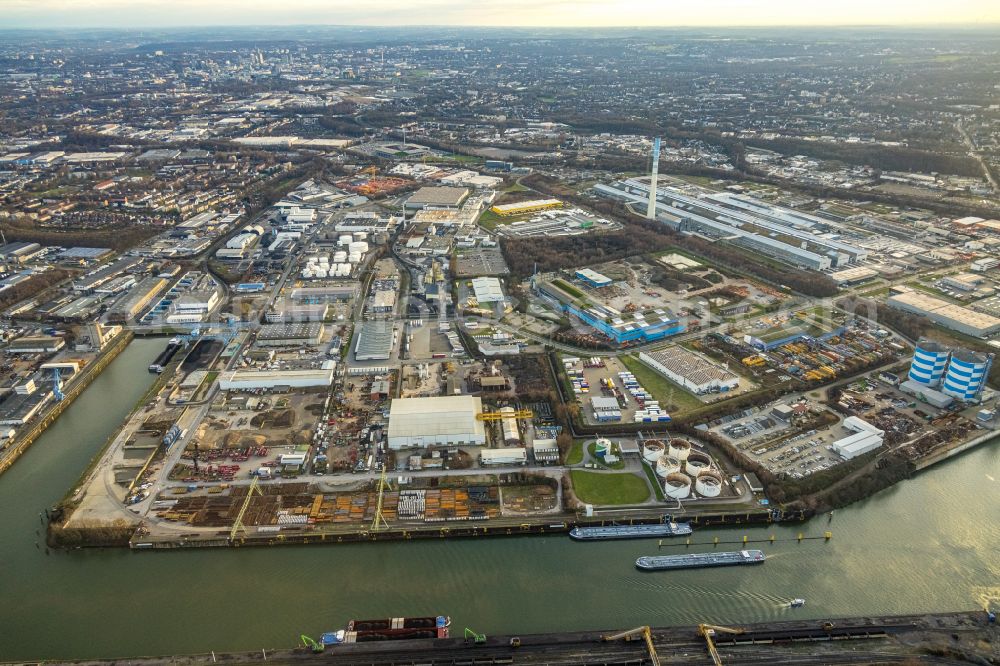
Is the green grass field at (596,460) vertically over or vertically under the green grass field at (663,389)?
under

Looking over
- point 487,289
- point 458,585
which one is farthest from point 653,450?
point 487,289

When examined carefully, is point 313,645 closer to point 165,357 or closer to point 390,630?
point 390,630

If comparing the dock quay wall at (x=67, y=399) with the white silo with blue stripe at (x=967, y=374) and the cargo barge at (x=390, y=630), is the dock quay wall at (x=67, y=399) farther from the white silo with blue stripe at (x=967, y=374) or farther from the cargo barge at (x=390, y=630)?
the white silo with blue stripe at (x=967, y=374)

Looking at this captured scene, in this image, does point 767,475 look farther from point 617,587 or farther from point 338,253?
point 338,253

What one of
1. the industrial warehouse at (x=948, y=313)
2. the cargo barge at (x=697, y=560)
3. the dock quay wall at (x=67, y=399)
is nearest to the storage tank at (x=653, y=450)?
the cargo barge at (x=697, y=560)

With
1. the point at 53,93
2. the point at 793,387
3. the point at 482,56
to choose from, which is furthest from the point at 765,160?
the point at 482,56

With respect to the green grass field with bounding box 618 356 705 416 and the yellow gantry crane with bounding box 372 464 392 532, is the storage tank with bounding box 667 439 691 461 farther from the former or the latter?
the yellow gantry crane with bounding box 372 464 392 532

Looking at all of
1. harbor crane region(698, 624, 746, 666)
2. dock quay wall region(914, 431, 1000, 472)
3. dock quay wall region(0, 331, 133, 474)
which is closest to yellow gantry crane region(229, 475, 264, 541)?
dock quay wall region(0, 331, 133, 474)

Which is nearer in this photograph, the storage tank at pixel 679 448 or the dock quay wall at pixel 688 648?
→ the dock quay wall at pixel 688 648

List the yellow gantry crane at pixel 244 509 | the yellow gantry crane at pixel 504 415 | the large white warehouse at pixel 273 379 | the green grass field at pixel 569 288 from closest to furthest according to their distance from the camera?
1. the yellow gantry crane at pixel 244 509
2. the yellow gantry crane at pixel 504 415
3. the large white warehouse at pixel 273 379
4. the green grass field at pixel 569 288
